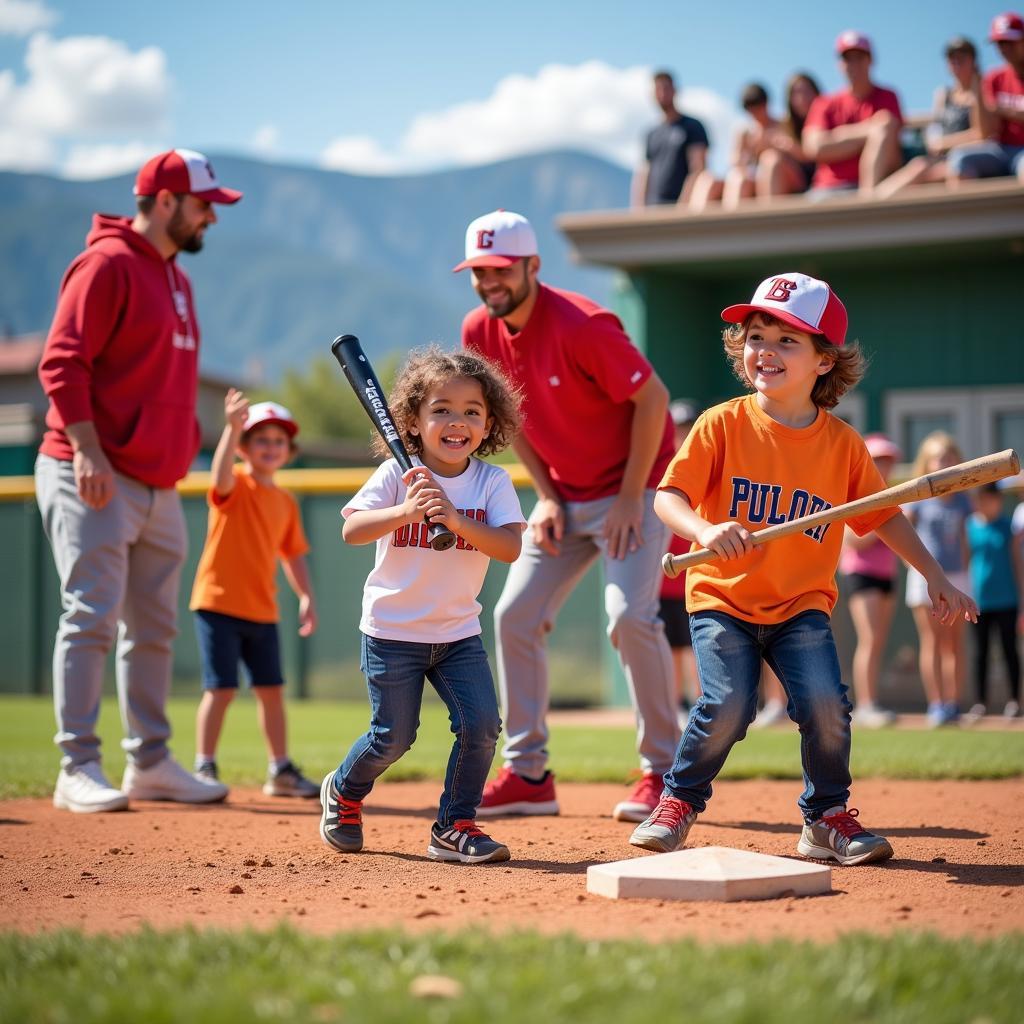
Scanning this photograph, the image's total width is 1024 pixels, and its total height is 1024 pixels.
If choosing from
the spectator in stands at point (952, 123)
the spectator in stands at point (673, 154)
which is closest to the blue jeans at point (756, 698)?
the spectator in stands at point (952, 123)

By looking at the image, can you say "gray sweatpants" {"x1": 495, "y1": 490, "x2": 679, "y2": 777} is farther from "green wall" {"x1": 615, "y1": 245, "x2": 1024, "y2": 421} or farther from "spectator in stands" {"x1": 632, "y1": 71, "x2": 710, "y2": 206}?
"spectator in stands" {"x1": 632, "y1": 71, "x2": 710, "y2": 206}

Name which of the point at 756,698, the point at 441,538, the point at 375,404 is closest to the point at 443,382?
the point at 375,404

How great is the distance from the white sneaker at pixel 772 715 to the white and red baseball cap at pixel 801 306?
20.7 ft

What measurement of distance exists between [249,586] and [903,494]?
3.73m

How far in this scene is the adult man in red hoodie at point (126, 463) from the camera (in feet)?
19.7

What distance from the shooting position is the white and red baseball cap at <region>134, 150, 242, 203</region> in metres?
6.33

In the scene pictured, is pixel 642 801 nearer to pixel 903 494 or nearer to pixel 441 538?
pixel 441 538

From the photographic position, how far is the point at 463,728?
465cm

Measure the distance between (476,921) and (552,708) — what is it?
965 centimetres

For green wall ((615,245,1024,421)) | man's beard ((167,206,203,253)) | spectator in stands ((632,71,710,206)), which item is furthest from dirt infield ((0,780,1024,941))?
spectator in stands ((632,71,710,206))

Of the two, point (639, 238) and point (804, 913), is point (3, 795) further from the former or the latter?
point (639, 238)

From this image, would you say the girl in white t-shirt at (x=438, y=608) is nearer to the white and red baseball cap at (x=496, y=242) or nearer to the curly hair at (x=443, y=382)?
the curly hair at (x=443, y=382)

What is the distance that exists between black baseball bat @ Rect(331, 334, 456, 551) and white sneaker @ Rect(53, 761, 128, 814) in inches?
84.5

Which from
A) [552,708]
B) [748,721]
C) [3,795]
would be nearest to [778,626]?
[748,721]
